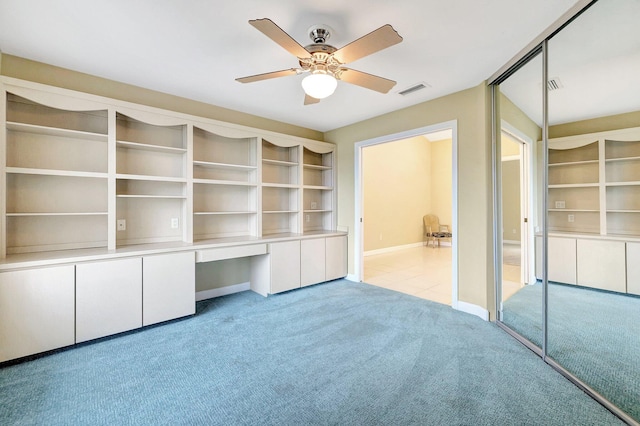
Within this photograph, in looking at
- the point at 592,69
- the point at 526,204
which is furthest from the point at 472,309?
the point at 592,69

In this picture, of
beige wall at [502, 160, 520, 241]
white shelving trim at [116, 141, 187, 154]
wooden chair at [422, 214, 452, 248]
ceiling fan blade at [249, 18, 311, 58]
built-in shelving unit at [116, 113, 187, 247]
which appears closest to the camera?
ceiling fan blade at [249, 18, 311, 58]

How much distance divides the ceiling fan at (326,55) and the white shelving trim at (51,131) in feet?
5.65

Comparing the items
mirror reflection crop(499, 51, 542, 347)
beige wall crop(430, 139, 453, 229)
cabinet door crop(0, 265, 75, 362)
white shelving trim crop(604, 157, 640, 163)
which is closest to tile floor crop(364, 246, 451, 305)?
mirror reflection crop(499, 51, 542, 347)

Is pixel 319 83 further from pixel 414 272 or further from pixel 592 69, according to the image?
pixel 414 272

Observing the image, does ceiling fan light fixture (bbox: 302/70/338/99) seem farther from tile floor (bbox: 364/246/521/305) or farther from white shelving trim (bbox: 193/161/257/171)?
tile floor (bbox: 364/246/521/305)

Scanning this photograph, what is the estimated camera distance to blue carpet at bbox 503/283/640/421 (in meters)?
1.83

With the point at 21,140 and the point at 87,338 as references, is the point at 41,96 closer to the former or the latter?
the point at 21,140

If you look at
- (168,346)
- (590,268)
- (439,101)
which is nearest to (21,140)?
(168,346)

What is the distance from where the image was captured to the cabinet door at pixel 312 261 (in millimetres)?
3949

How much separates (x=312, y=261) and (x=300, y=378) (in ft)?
7.18

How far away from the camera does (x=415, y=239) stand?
8023 millimetres

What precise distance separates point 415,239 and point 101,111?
752 cm

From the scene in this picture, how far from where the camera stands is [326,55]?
2023 mm

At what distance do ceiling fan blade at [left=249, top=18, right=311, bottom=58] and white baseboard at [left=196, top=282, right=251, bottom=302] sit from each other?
3013 millimetres
